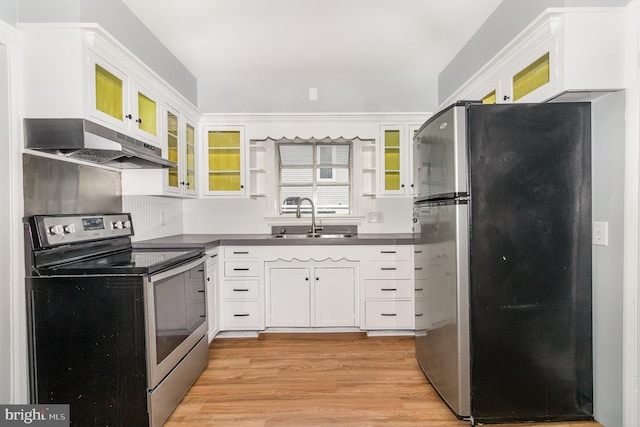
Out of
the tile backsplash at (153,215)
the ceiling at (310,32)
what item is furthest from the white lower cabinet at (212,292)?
the ceiling at (310,32)

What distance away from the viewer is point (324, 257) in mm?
3260

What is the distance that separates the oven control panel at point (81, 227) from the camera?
75.3 inches

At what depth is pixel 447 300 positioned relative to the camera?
2.03 m

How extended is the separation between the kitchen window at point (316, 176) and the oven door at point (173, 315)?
1616 millimetres

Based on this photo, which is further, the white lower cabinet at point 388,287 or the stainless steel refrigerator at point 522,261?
the white lower cabinet at point 388,287

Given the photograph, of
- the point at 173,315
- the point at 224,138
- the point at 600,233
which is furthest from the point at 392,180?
the point at 173,315

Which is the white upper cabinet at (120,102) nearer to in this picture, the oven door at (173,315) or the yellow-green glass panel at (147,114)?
the yellow-green glass panel at (147,114)

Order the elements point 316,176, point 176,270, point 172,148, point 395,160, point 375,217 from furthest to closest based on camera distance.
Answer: point 316,176, point 375,217, point 395,160, point 172,148, point 176,270

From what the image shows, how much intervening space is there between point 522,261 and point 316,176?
8.08 feet

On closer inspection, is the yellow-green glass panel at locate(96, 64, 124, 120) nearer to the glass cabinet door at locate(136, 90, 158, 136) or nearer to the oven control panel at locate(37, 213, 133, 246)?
the glass cabinet door at locate(136, 90, 158, 136)

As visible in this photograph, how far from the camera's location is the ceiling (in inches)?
95.9

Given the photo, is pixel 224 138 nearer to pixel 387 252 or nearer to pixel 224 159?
pixel 224 159

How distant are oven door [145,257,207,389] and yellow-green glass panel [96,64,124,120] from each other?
1051 millimetres

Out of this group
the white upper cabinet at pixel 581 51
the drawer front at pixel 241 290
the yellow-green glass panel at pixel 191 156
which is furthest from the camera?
the yellow-green glass panel at pixel 191 156
